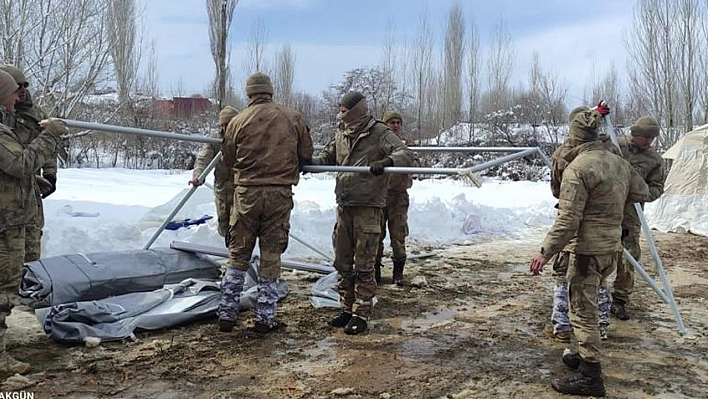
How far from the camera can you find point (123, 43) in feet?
68.2

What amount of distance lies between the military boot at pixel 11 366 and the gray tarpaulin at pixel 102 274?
1.24 m

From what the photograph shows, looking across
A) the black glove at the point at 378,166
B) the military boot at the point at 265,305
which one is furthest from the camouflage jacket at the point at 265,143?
the military boot at the point at 265,305

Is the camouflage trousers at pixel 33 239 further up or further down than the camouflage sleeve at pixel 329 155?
further down

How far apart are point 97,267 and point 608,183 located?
432 centimetres

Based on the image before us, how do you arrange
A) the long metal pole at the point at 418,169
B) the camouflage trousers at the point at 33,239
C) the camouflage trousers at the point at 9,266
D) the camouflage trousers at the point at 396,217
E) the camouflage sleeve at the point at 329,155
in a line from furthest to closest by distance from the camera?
the camouflage trousers at the point at 396,217, the camouflage sleeve at the point at 329,155, the camouflage trousers at the point at 33,239, the long metal pole at the point at 418,169, the camouflage trousers at the point at 9,266

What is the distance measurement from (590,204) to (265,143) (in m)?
2.40

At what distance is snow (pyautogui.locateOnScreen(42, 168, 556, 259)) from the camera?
767cm

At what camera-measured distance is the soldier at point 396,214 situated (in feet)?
21.8

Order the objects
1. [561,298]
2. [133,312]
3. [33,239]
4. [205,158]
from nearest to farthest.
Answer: [561,298] → [133,312] → [33,239] → [205,158]

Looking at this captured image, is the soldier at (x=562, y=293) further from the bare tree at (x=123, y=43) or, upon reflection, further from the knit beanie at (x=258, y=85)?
the bare tree at (x=123, y=43)

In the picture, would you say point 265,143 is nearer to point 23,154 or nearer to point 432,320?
point 23,154

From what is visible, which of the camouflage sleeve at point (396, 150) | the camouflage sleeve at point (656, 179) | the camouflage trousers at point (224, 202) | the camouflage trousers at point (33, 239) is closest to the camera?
the camouflage sleeve at point (396, 150)

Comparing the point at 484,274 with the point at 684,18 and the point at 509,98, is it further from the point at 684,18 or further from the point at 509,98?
the point at 509,98

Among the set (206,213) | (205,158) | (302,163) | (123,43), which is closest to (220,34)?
(123,43)
